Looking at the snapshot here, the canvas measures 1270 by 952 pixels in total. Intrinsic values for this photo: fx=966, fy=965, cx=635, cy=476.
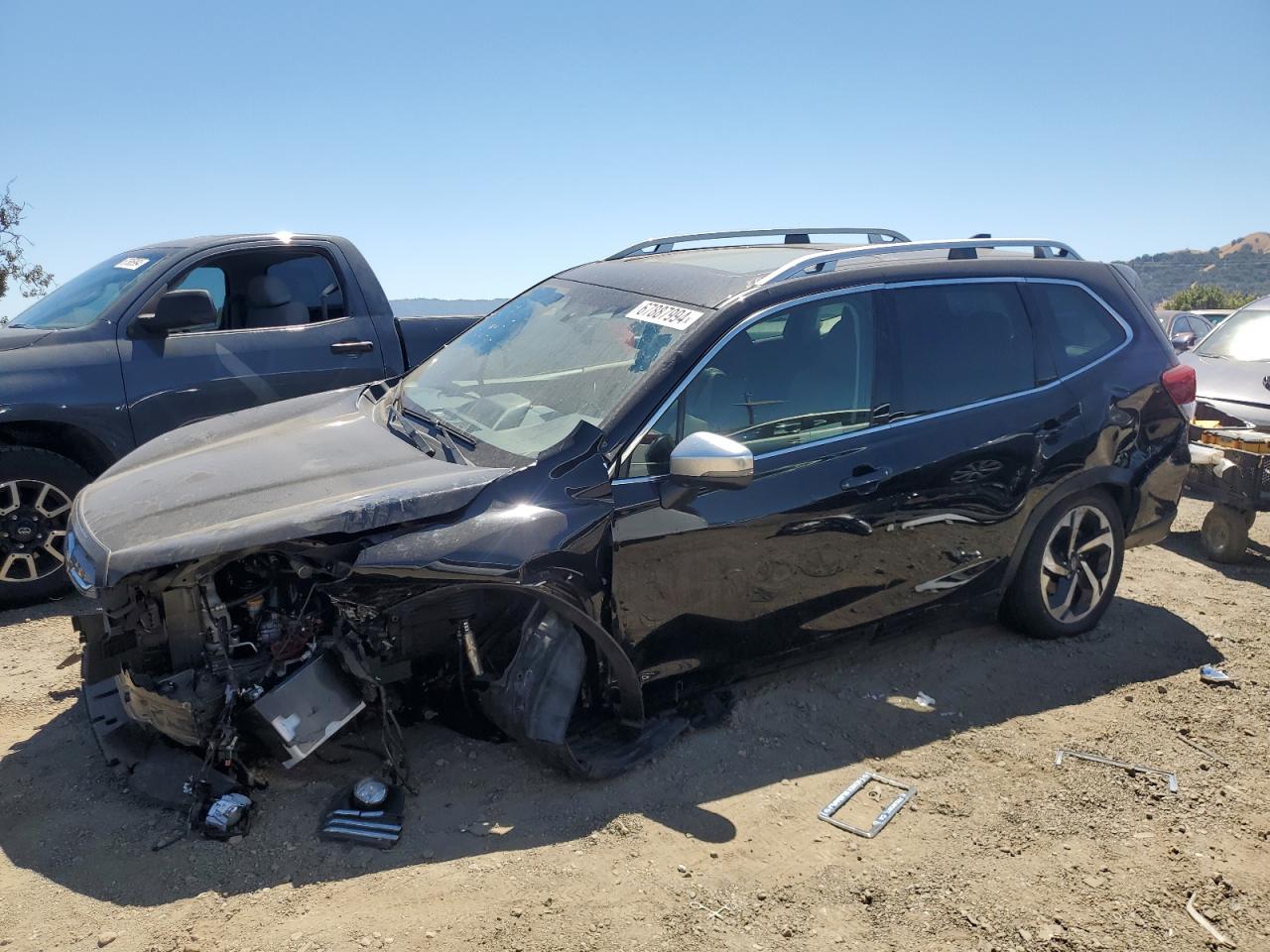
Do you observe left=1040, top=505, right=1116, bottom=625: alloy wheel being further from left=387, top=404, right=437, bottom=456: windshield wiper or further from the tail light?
left=387, top=404, right=437, bottom=456: windshield wiper

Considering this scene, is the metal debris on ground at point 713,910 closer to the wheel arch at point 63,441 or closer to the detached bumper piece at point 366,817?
the detached bumper piece at point 366,817

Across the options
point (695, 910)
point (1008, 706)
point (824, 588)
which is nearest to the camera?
point (695, 910)

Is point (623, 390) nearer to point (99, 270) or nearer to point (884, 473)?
point (884, 473)

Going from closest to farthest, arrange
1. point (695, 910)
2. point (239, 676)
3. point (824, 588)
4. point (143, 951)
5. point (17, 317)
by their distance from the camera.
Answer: point (143, 951) → point (695, 910) → point (239, 676) → point (824, 588) → point (17, 317)

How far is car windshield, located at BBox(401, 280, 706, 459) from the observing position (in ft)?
12.1

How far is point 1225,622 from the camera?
5277mm

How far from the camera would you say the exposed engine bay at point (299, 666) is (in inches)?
126

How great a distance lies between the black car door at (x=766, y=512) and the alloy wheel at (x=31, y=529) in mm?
3525

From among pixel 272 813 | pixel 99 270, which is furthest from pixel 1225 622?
pixel 99 270

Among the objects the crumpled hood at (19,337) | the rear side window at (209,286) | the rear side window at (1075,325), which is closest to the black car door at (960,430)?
the rear side window at (1075,325)

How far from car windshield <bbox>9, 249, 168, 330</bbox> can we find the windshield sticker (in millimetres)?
3629

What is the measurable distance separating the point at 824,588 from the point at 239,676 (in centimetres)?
221

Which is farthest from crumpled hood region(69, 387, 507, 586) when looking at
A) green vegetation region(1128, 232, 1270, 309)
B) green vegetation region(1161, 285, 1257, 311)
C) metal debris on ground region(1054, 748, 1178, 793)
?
green vegetation region(1128, 232, 1270, 309)

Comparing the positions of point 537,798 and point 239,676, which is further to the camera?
point 537,798
